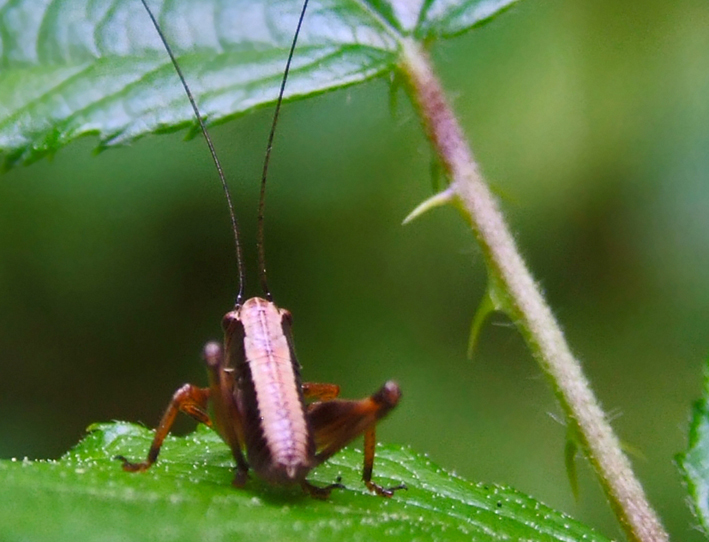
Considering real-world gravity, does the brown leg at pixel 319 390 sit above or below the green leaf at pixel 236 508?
above

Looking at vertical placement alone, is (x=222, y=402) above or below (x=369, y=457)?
above

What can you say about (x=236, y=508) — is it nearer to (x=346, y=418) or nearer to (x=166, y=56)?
(x=346, y=418)

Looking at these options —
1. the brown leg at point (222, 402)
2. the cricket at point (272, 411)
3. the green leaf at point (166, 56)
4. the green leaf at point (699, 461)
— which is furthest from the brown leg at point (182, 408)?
the green leaf at point (699, 461)

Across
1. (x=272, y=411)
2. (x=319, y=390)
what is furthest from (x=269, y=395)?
(x=319, y=390)

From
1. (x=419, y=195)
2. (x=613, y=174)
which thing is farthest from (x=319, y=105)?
(x=613, y=174)

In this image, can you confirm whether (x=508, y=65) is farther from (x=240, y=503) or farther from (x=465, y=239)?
A: (x=240, y=503)

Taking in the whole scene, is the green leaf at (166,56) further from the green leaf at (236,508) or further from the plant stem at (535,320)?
the green leaf at (236,508)
